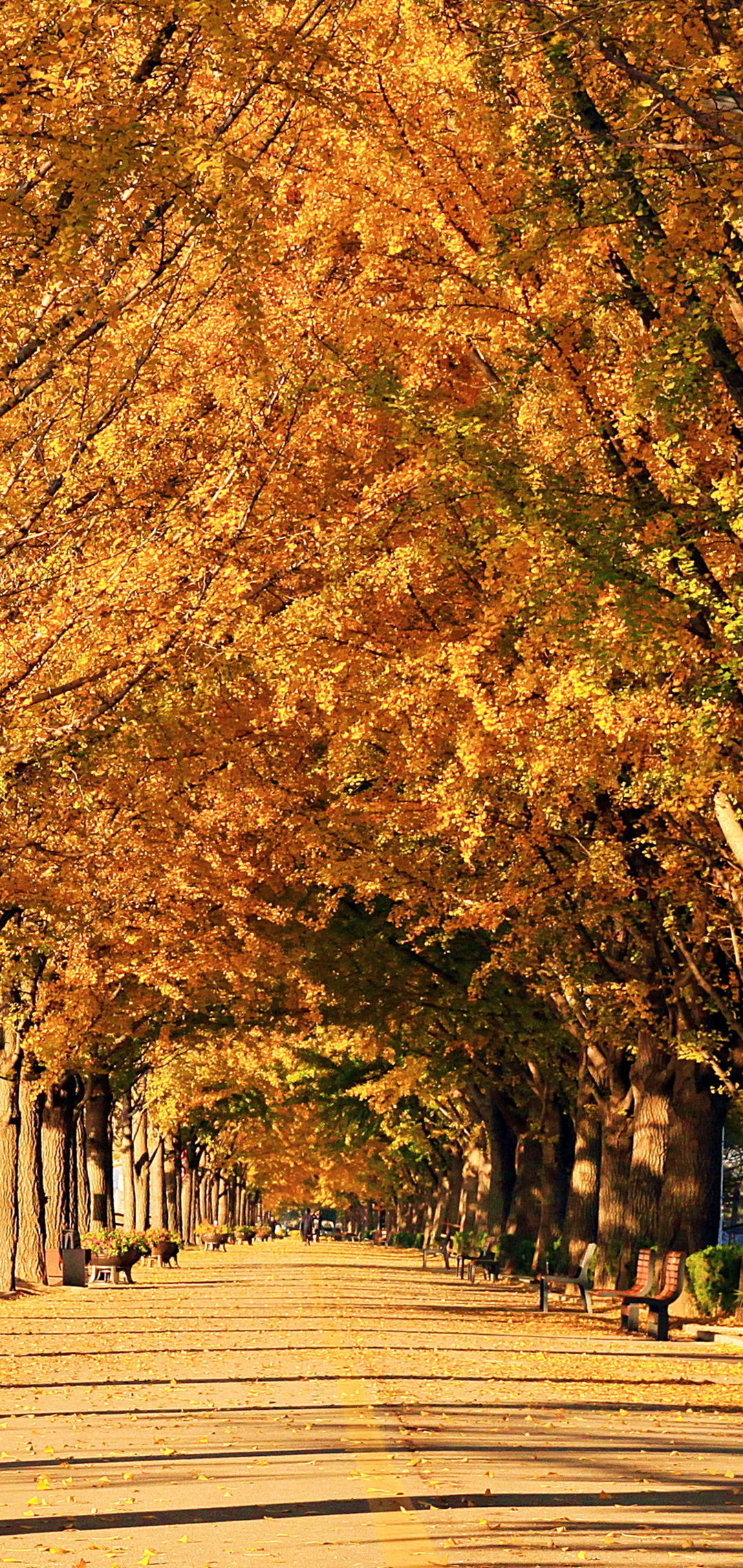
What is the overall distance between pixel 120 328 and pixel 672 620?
16.5 ft

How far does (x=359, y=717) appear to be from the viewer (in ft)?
76.9

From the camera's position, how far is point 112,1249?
4416 cm

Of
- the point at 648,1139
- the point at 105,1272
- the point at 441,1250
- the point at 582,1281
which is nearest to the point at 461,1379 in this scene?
the point at 582,1281

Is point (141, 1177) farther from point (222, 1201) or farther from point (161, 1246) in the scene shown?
point (222, 1201)

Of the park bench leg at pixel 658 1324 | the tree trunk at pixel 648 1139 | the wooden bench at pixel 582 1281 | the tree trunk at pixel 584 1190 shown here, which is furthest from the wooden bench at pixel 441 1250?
the park bench leg at pixel 658 1324

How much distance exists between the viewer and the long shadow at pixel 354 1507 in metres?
9.76

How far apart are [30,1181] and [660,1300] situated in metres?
16.8

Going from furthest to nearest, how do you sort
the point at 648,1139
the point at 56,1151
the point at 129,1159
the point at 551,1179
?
the point at 129,1159, the point at 56,1151, the point at 551,1179, the point at 648,1139

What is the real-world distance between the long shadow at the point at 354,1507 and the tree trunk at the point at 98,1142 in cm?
3958

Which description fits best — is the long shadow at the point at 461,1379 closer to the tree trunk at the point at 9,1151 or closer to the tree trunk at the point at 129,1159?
the tree trunk at the point at 9,1151

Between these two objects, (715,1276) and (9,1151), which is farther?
(9,1151)

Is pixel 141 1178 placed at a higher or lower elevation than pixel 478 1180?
higher

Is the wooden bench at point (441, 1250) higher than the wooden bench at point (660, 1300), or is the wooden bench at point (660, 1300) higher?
the wooden bench at point (441, 1250)

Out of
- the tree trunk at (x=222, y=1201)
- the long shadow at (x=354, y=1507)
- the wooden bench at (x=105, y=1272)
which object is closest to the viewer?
the long shadow at (x=354, y=1507)
